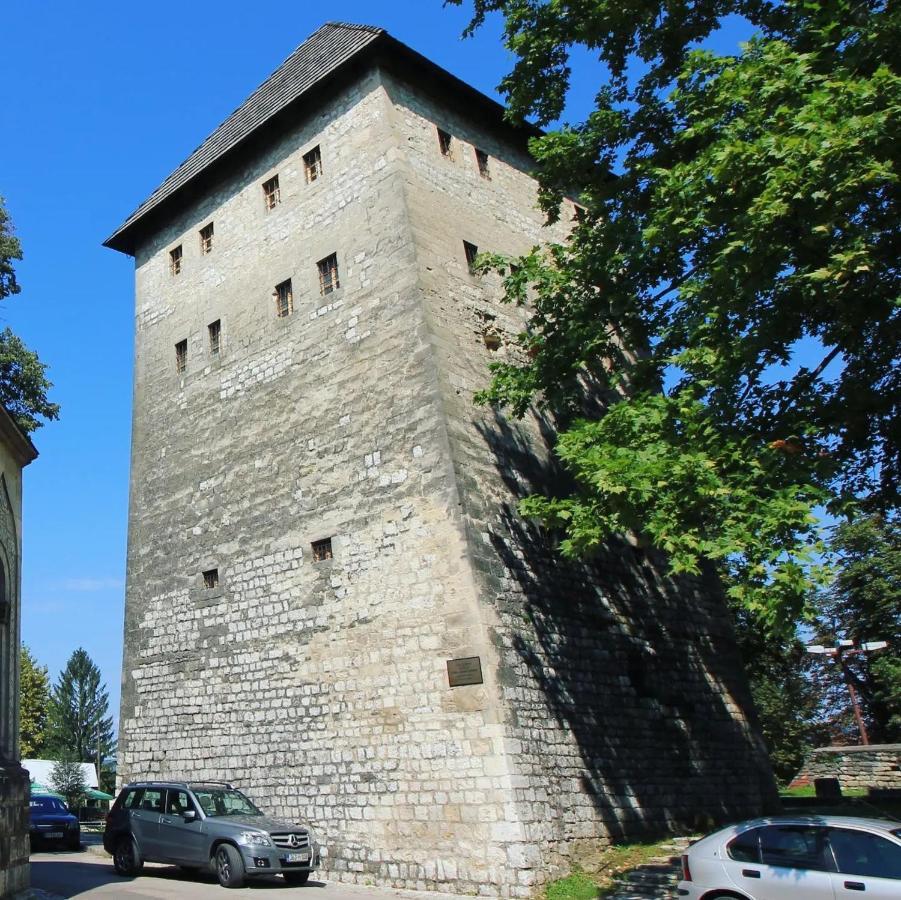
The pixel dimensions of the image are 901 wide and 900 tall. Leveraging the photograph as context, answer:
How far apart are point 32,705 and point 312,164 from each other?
43762mm

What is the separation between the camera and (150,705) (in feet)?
52.2

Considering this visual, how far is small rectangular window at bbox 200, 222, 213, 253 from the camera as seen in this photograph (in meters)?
18.2

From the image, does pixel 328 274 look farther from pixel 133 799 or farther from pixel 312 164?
pixel 133 799

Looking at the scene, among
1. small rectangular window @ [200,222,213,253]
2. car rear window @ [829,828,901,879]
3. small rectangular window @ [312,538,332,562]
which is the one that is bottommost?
car rear window @ [829,828,901,879]

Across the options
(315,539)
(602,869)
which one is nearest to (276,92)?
(315,539)

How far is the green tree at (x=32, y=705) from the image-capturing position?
48.5 m

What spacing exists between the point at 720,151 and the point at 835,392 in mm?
3270

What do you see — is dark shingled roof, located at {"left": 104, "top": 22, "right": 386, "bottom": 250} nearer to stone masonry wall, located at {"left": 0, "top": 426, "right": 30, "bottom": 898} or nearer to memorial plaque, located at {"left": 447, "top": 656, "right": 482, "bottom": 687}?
stone masonry wall, located at {"left": 0, "top": 426, "right": 30, "bottom": 898}

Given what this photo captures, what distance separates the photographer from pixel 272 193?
17203mm

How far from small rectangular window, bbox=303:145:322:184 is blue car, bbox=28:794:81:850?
1416 centimetres

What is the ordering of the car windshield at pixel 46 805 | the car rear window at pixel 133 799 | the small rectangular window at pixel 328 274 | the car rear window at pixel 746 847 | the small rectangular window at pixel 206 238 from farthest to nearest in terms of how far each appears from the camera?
the car windshield at pixel 46 805 → the small rectangular window at pixel 206 238 → the small rectangular window at pixel 328 274 → the car rear window at pixel 133 799 → the car rear window at pixel 746 847

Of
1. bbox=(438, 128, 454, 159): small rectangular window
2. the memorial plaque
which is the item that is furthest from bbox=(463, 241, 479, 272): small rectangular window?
the memorial plaque

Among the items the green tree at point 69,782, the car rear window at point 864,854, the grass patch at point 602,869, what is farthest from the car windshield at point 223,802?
the green tree at point 69,782

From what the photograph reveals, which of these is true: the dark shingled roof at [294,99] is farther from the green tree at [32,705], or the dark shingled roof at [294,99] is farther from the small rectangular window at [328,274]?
the green tree at [32,705]
